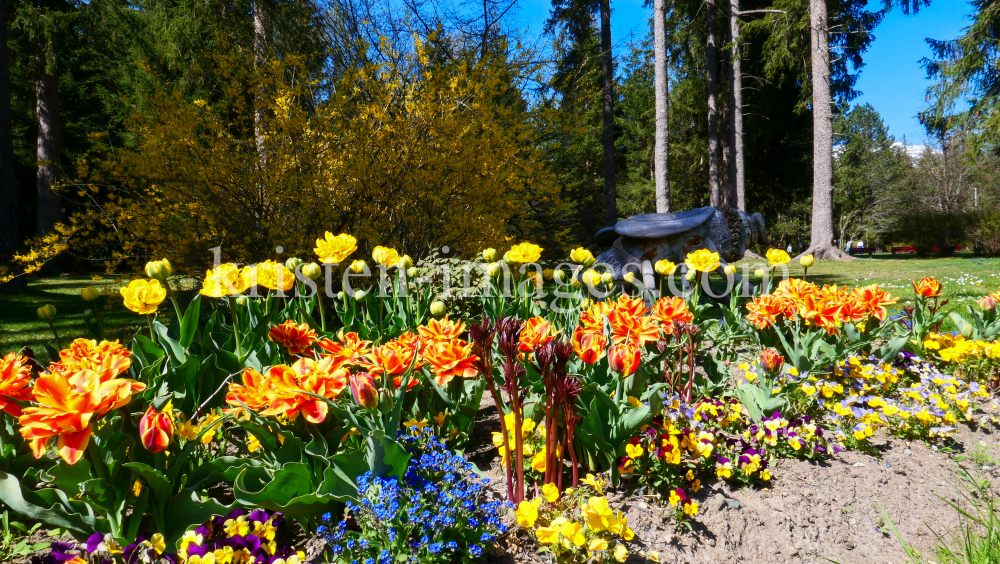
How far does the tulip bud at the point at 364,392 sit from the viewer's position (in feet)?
4.60

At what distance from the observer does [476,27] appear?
336 inches

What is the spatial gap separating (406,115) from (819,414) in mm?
4469

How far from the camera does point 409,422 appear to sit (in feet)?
6.26

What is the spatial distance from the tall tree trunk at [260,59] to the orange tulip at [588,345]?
409cm

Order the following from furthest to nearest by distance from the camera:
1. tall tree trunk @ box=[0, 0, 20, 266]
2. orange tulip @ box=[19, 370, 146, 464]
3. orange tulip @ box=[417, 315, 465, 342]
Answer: tall tree trunk @ box=[0, 0, 20, 266], orange tulip @ box=[417, 315, 465, 342], orange tulip @ box=[19, 370, 146, 464]

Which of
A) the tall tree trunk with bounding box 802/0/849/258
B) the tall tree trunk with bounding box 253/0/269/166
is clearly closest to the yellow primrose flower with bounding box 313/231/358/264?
the tall tree trunk with bounding box 253/0/269/166

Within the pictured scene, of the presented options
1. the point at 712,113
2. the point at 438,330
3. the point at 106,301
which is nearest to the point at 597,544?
the point at 438,330

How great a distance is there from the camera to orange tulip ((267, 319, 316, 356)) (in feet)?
6.14

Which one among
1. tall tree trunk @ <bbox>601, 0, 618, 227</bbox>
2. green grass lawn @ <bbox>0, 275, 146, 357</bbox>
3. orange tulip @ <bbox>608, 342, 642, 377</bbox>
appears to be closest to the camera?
orange tulip @ <bbox>608, 342, 642, 377</bbox>

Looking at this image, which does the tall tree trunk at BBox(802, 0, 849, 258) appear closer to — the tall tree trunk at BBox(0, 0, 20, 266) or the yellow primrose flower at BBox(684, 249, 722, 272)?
the yellow primrose flower at BBox(684, 249, 722, 272)

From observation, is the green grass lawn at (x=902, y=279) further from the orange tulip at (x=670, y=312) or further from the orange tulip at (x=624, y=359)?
the orange tulip at (x=624, y=359)

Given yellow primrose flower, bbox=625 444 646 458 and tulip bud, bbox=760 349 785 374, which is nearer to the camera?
yellow primrose flower, bbox=625 444 646 458

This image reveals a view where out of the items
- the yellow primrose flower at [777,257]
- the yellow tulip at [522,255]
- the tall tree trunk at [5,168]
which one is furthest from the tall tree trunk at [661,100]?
the tall tree trunk at [5,168]

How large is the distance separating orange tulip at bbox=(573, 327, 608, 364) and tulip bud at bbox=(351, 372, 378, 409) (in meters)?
0.63
